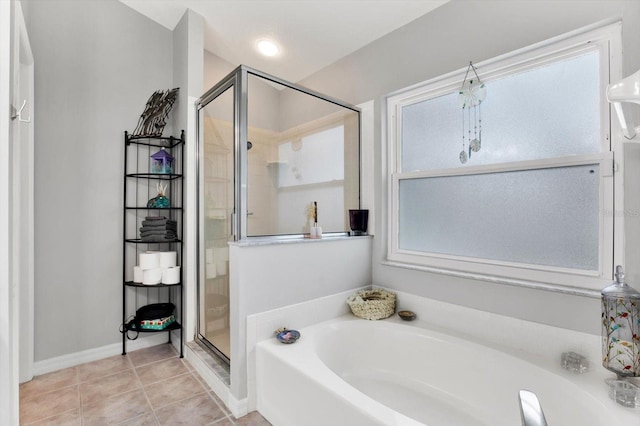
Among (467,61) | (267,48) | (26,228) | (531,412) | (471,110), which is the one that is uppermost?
(267,48)

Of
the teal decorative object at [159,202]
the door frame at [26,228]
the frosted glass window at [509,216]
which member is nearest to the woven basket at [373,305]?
the frosted glass window at [509,216]

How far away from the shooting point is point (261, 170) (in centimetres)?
212

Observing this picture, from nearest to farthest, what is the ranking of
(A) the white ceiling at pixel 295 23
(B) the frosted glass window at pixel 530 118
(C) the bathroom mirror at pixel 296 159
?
(B) the frosted glass window at pixel 530 118, (C) the bathroom mirror at pixel 296 159, (A) the white ceiling at pixel 295 23

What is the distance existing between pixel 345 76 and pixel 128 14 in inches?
75.1

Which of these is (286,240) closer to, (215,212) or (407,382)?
(215,212)

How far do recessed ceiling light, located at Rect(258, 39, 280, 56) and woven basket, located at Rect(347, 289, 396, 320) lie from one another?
226 centimetres

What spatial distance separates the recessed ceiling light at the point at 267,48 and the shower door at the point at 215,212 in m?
0.85

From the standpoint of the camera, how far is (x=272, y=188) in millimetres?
2188

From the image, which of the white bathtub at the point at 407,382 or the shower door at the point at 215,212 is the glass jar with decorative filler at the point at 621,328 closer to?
the white bathtub at the point at 407,382

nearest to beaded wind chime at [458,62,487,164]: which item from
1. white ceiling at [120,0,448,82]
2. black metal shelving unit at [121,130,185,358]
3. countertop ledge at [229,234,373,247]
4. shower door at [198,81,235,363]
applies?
white ceiling at [120,0,448,82]

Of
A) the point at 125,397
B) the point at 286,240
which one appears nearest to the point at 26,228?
the point at 125,397

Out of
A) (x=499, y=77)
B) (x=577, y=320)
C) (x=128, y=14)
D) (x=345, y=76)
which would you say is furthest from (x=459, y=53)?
(x=128, y=14)

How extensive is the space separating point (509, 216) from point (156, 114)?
273cm

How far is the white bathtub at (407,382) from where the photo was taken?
1271 mm
